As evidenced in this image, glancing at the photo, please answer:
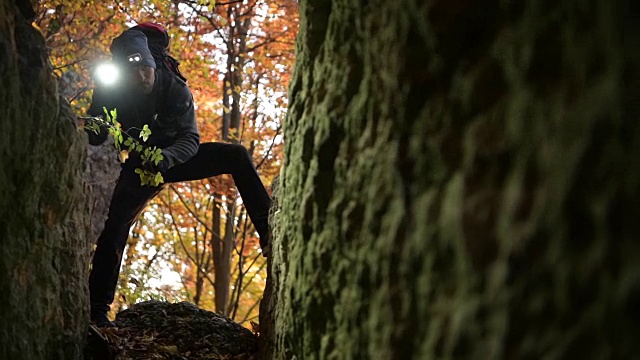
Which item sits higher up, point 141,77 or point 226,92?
point 226,92

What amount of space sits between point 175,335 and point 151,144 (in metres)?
1.40

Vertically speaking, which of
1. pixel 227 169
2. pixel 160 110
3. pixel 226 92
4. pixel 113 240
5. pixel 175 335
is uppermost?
pixel 226 92

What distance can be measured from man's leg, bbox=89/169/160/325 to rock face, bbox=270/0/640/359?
2.21m

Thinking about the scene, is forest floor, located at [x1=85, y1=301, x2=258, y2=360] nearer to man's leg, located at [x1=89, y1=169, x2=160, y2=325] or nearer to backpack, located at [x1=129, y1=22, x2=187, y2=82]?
man's leg, located at [x1=89, y1=169, x2=160, y2=325]

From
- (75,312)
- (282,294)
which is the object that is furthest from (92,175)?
(282,294)

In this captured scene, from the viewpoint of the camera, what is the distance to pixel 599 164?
963 mm

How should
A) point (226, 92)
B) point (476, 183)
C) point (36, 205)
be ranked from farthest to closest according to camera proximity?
1. point (226, 92)
2. point (36, 205)
3. point (476, 183)

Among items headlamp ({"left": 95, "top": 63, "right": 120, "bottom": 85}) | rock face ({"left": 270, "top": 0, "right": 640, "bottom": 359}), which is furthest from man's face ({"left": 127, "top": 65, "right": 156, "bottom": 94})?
rock face ({"left": 270, "top": 0, "right": 640, "bottom": 359})

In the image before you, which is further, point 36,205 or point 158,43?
point 158,43

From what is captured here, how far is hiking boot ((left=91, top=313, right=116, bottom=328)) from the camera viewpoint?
3512 mm

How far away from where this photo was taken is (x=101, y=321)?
140 inches

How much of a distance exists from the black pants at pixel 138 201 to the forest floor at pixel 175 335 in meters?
0.26

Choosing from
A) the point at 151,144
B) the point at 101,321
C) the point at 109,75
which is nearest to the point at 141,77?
the point at 109,75

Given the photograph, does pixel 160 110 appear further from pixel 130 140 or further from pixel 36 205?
pixel 36 205
